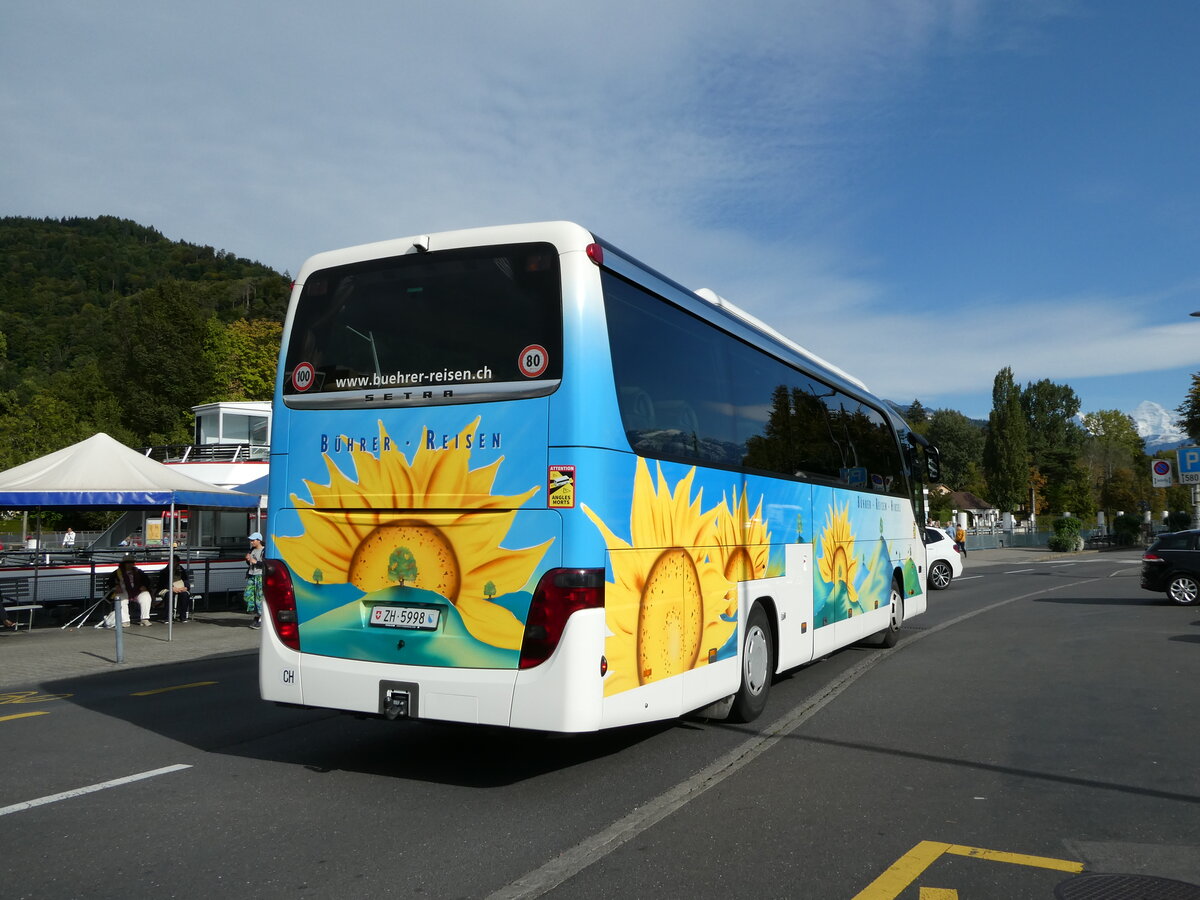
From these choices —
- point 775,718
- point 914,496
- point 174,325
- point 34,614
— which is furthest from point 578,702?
point 174,325

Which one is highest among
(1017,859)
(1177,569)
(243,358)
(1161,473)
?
(243,358)

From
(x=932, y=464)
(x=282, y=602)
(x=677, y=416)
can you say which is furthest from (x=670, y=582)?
(x=932, y=464)

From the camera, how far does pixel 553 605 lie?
583cm

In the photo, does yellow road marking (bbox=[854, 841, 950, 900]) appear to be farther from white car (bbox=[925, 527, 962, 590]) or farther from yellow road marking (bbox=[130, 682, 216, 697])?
white car (bbox=[925, 527, 962, 590])

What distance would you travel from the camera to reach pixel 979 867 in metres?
4.74

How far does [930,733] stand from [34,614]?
20.0 meters

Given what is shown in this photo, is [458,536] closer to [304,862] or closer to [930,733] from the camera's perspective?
[304,862]

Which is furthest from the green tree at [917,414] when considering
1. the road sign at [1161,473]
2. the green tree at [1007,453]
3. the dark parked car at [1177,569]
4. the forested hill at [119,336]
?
the dark parked car at [1177,569]

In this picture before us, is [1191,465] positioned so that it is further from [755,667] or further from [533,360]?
[533,360]

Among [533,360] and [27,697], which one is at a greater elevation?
[533,360]

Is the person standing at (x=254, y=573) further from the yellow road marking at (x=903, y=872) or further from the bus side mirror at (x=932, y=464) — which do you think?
the yellow road marking at (x=903, y=872)

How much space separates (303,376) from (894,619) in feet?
31.6

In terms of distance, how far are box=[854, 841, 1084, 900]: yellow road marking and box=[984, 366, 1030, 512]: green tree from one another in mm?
98883

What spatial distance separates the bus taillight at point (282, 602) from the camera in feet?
21.7
